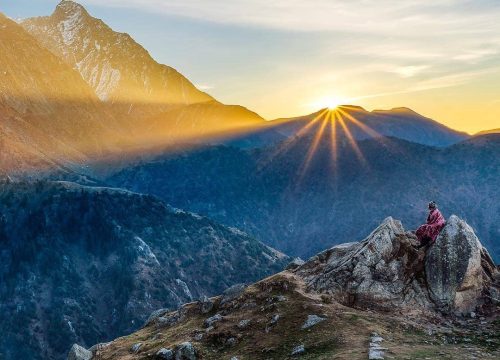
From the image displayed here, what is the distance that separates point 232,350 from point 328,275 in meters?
11.1

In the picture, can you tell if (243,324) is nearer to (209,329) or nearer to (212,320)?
(209,329)

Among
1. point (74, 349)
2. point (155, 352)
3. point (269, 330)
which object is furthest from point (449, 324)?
point (74, 349)

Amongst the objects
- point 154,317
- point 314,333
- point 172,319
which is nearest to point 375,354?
point 314,333

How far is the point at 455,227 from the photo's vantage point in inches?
1750

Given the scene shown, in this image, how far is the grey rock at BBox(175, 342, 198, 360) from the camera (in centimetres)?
3925

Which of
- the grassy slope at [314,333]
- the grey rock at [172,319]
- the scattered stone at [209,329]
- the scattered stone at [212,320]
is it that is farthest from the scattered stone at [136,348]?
the scattered stone at [209,329]

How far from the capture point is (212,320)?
46375 millimetres

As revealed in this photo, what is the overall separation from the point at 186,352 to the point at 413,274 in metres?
19.7

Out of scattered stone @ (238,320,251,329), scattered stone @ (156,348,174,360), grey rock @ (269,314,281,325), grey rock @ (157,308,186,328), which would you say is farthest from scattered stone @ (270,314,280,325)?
grey rock @ (157,308,186,328)

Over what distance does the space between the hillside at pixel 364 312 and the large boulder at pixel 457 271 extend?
0.26 ft

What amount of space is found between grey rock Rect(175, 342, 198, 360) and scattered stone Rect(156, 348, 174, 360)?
741mm

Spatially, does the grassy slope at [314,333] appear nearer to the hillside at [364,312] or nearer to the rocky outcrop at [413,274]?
the hillside at [364,312]

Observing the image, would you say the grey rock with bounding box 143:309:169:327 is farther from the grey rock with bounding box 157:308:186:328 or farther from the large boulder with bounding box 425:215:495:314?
the large boulder with bounding box 425:215:495:314

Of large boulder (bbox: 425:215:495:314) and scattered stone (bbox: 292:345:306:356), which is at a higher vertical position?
large boulder (bbox: 425:215:495:314)
